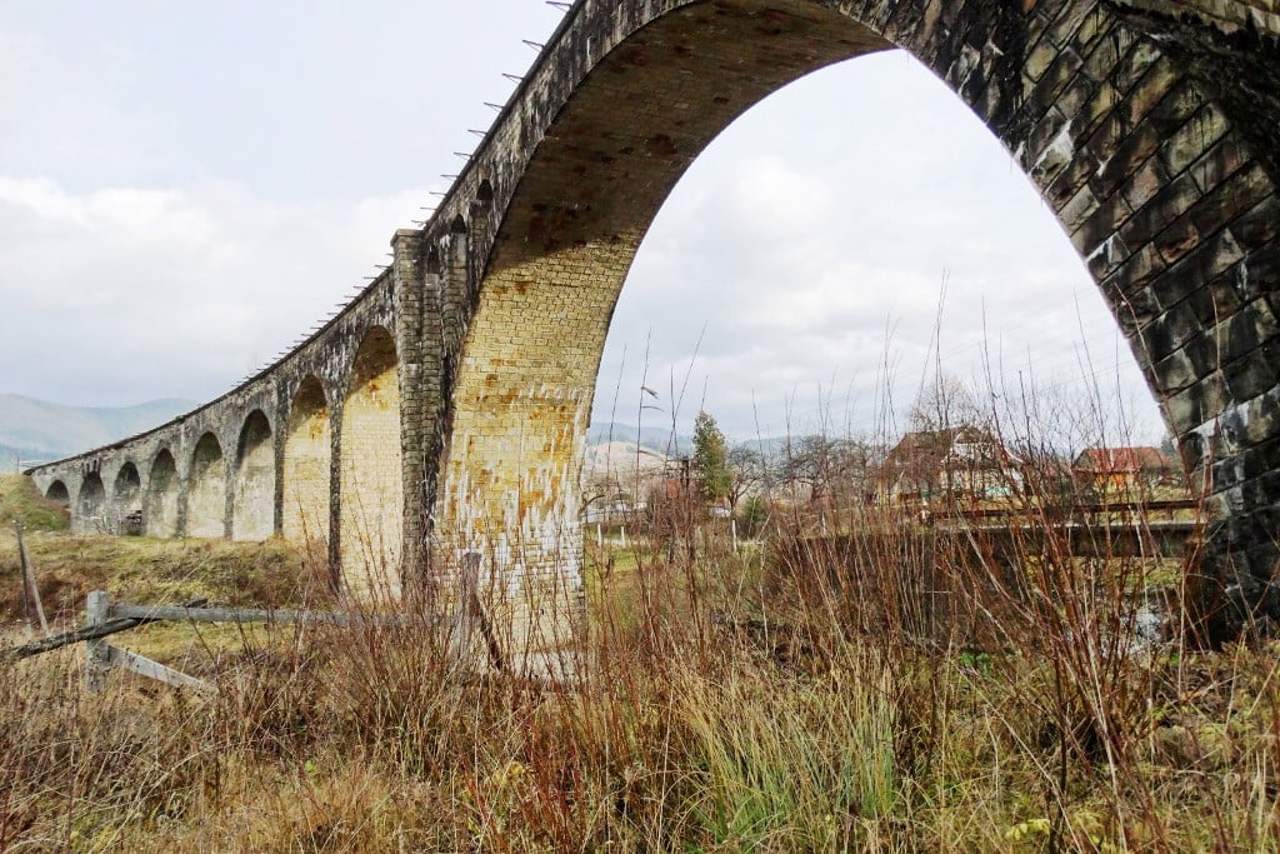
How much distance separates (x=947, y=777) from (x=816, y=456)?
1423 millimetres

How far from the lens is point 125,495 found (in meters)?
28.6

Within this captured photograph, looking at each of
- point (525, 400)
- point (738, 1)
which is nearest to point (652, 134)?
point (738, 1)

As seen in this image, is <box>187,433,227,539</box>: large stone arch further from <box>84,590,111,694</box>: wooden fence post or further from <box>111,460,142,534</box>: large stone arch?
<box>84,590,111,694</box>: wooden fence post

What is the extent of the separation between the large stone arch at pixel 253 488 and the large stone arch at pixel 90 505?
13.3m

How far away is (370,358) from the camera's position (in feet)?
44.1

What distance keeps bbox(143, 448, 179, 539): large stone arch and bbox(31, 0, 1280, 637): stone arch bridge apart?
7.32m

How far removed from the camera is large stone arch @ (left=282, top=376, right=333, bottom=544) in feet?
54.8

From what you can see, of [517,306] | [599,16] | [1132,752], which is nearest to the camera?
[1132,752]

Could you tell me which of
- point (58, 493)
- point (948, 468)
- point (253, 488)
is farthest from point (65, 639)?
point (58, 493)

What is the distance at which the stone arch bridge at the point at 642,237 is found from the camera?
245 centimetres

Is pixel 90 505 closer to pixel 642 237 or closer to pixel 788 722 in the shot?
pixel 642 237

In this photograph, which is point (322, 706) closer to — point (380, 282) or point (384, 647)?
point (384, 647)

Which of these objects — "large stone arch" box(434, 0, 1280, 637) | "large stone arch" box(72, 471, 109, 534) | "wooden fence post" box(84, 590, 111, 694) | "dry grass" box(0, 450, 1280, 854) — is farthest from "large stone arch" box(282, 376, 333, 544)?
"large stone arch" box(72, 471, 109, 534)

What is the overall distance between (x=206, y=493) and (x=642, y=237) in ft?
61.7
